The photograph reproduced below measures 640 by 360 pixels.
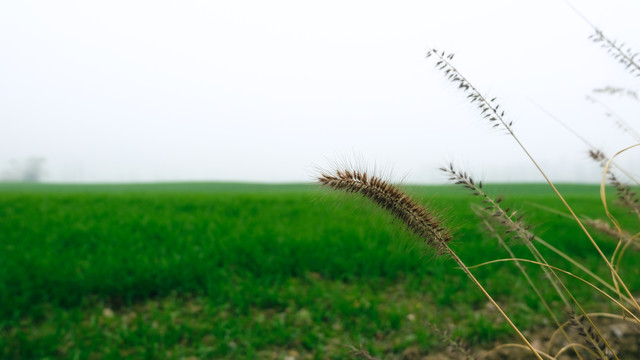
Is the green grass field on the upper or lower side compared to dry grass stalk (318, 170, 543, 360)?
lower

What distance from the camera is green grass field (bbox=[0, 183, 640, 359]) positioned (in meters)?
3.08

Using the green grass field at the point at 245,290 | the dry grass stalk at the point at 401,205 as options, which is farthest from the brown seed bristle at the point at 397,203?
the green grass field at the point at 245,290

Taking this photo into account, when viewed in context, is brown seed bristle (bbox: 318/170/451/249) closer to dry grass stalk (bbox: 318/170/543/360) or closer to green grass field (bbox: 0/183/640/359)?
dry grass stalk (bbox: 318/170/543/360)

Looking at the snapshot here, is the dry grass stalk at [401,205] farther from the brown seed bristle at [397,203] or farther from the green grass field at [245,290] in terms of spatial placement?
the green grass field at [245,290]

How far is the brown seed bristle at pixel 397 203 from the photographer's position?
112cm

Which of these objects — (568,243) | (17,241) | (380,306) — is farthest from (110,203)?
(568,243)

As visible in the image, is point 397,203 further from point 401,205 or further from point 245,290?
point 245,290

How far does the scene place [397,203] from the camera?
1125mm

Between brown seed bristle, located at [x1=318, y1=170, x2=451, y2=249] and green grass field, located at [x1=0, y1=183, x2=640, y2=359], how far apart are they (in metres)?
0.21

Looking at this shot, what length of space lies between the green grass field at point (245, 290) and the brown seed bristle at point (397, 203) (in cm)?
21

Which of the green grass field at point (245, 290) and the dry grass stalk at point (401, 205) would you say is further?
the green grass field at point (245, 290)

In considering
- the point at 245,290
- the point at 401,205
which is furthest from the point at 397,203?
the point at 245,290

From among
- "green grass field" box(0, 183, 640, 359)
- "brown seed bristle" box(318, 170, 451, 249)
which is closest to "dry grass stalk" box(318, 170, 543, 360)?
"brown seed bristle" box(318, 170, 451, 249)

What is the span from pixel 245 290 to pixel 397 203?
3.15m
